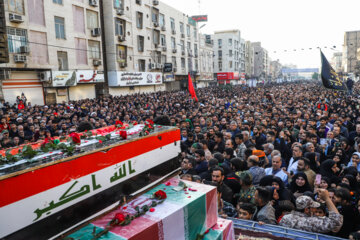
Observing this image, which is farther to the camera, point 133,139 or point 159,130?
point 159,130

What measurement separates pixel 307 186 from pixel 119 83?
24.7 meters

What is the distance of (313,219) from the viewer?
357 cm

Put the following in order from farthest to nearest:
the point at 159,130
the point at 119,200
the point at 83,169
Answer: the point at 159,130, the point at 119,200, the point at 83,169

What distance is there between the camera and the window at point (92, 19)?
24.8 metres

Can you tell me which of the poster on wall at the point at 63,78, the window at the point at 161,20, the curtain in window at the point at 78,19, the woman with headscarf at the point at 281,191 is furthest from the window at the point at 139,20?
the woman with headscarf at the point at 281,191

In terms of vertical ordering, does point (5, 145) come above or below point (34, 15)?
below

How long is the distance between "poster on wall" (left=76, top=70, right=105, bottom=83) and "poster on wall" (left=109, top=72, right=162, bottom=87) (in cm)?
199

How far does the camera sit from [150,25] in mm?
33562

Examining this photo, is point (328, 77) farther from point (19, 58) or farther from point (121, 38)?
point (121, 38)

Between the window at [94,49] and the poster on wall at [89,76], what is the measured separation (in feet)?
5.36

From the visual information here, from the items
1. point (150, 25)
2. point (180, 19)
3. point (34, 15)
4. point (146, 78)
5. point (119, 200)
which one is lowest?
point (119, 200)

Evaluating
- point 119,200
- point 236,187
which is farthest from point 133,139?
point 236,187

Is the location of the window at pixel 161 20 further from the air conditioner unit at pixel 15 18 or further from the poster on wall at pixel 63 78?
the air conditioner unit at pixel 15 18

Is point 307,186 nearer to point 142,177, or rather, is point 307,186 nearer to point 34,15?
point 142,177
